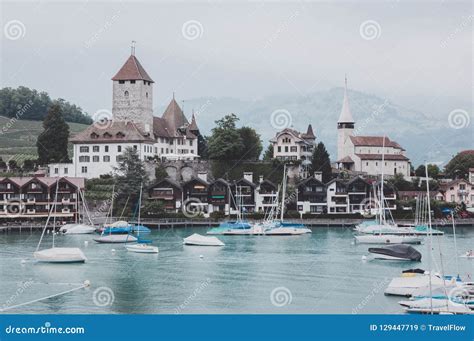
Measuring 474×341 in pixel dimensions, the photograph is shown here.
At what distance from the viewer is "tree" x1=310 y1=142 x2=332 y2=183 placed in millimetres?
77000

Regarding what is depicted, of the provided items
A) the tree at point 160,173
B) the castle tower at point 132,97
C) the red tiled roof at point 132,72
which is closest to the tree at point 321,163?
the tree at point 160,173

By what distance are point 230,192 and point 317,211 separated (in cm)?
757

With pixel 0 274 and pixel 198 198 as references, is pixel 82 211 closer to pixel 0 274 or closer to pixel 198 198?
pixel 198 198

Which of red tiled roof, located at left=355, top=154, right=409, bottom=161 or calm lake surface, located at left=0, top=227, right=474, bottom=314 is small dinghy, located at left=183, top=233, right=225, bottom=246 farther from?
red tiled roof, located at left=355, top=154, right=409, bottom=161

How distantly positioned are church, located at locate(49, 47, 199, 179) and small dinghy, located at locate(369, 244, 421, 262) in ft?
112

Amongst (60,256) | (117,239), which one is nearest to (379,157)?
(117,239)

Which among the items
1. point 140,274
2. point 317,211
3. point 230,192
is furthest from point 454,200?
point 140,274

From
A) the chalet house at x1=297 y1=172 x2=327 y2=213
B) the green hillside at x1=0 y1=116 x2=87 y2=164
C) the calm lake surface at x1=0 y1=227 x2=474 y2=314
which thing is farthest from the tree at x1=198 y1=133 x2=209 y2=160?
the calm lake surface at x1=0 y1=227 x2=474 y2=314

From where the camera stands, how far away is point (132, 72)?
80375 millimetres

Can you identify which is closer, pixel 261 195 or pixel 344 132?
pixel 261 195

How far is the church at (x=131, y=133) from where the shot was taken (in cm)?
7656

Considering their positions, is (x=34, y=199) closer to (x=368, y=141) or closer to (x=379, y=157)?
(x=379, y=157)

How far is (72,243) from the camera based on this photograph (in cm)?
5528

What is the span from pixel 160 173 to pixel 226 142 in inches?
259
